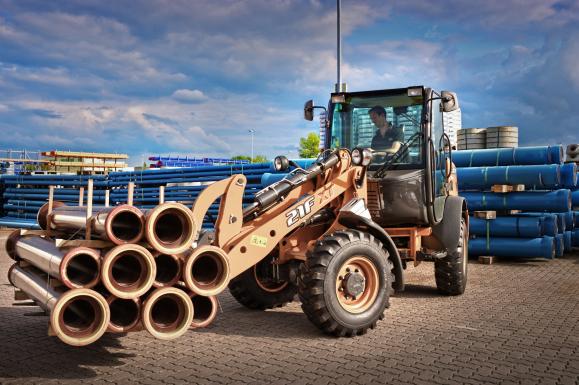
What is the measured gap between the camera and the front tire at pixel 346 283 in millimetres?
6316

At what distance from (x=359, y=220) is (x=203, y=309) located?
2.32 meters

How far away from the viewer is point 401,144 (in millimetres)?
8133

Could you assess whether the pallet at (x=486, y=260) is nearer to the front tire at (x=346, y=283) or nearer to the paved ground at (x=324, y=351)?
the paved ground at (x=324, y=351)

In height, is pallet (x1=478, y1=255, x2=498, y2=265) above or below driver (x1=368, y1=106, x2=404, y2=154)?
below

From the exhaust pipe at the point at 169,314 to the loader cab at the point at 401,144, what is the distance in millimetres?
3391

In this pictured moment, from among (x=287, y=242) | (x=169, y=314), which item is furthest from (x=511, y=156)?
(x=169, y=314)

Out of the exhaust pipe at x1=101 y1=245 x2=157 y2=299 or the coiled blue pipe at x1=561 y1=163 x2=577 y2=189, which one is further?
the coiled blue pipe at x1=561 y1=163 x2=577 y2=189

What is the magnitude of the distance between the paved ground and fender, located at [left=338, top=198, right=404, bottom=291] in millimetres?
643

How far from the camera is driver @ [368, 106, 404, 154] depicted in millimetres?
8168

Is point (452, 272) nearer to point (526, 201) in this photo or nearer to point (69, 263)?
point (526, 201)

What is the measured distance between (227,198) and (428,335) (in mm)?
2753

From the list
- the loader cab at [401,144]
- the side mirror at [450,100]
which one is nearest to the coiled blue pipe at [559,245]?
the loader cab at [401,144]

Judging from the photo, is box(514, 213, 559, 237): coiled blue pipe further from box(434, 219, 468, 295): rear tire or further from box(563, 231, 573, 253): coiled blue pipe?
box(434, 219, 468, 295): rear tire

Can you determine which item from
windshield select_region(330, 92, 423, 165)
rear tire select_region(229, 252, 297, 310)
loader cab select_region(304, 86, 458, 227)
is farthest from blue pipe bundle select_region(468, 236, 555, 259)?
rear tire select_region(229, 252, 297, 310)
